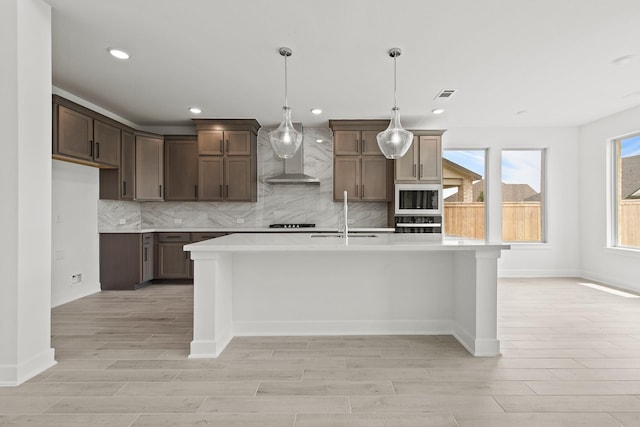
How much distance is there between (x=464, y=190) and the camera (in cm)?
597

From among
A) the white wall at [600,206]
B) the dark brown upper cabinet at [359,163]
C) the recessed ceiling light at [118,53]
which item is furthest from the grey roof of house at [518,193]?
the recessed ceiling light at [118,53]

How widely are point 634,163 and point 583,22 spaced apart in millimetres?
3386

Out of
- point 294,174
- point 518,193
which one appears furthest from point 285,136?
point 518,193

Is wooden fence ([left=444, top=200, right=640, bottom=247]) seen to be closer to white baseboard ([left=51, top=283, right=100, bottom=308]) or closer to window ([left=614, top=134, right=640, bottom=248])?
window ([left=614, top=134, right=640, bottom=248])

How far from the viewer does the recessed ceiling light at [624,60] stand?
3.21 metres

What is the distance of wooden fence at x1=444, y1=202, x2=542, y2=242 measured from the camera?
5.95m

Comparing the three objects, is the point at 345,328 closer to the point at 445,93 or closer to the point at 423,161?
the point at 445,93

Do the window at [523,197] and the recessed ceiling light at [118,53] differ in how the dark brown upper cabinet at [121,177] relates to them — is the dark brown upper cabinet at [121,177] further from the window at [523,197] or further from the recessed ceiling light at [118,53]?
the window at [523,197]

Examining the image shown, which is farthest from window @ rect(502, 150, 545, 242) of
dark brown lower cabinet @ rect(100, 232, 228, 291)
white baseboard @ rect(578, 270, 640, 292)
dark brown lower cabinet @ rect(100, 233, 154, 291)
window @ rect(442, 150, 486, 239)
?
dark brown lower cabinet @ rect(100, 233, 154, 291)

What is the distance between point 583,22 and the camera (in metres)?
2.63

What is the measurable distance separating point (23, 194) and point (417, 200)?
458 centimetres

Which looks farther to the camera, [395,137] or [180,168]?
[180,168]

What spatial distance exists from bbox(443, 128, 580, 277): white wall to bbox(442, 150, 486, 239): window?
18 centimetres

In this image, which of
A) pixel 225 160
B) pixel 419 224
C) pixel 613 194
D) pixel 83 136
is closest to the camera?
pixel 83 136
